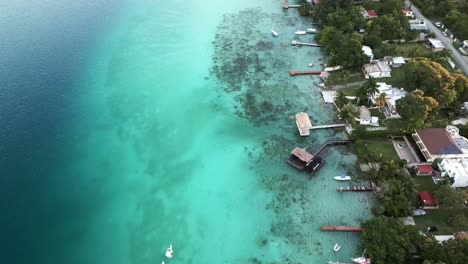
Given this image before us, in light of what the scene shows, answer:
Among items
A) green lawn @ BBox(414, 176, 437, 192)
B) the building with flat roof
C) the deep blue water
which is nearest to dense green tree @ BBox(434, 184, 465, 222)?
green lawn @ BBox(414, 176, 437, 192)

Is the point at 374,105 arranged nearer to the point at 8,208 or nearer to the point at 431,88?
the point at 431,88

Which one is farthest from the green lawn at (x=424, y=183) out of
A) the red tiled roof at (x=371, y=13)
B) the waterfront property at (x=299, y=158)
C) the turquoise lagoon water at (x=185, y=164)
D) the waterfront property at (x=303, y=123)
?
the red tiled roof at (x=371, y=13)

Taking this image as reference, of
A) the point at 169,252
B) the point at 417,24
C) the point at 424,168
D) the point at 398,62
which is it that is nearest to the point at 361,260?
the point at 424,168

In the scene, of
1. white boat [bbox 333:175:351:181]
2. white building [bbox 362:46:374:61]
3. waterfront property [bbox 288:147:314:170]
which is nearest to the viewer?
white boat [bbox 333:175:351:181]

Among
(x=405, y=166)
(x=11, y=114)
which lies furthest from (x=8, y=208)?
Answer: (x=405, y=166)

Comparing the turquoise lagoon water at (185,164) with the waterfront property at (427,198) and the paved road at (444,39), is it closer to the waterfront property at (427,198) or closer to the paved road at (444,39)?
the waterfront property at (427,198)

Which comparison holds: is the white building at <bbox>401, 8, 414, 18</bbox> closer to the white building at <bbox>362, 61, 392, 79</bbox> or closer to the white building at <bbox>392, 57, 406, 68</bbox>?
the white building at <bbox>392, 57, 406, 68</bbox>

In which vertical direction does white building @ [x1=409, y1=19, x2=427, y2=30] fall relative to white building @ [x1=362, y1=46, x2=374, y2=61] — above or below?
above

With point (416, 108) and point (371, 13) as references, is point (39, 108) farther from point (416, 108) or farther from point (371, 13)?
point (371, 13)
